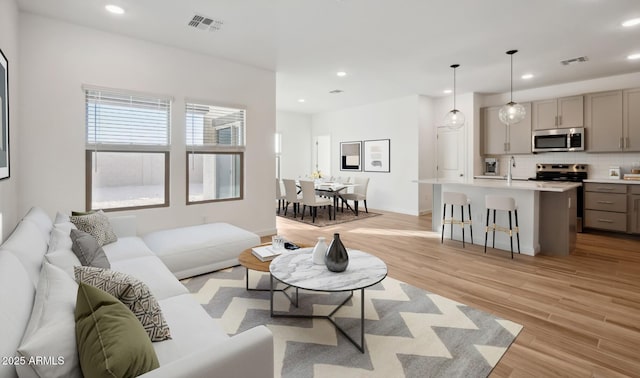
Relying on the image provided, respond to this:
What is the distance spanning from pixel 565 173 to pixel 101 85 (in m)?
7.59

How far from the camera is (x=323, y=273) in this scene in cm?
233

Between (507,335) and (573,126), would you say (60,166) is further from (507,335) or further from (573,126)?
(573,126)

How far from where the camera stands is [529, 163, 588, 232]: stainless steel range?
575 cm

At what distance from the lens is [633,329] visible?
2402 mm

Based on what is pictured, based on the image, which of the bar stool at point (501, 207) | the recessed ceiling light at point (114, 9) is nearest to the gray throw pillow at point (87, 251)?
the recessed ceiling light at point (114, 9)

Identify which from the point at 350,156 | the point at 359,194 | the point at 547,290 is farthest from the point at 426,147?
the point at 547,290

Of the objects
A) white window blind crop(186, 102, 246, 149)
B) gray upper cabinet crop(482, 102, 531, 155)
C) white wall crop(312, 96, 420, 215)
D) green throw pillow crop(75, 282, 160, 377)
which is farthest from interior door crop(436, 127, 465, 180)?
green throw pillow crop(75, 282, 160, 377)

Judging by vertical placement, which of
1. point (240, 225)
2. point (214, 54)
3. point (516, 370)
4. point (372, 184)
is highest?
point (214, 54)

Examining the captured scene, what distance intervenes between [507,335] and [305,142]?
26.8ft

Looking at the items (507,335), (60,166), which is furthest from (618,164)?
(60,166)

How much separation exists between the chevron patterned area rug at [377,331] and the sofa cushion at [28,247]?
48.5 inches

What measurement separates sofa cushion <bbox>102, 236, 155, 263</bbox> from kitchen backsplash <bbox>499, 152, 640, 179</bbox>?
23.0 feet

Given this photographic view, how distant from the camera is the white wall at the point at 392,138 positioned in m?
7.38

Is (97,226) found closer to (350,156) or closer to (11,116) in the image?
(11,116)
